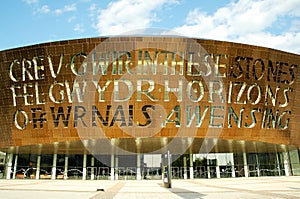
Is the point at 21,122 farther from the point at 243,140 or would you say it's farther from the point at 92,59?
the point at 243,140

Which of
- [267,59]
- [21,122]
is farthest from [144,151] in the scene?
[267,59]

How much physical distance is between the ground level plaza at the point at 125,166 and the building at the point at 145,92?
879 cm

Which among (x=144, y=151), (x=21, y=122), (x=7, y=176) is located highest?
(x=21, y=122)

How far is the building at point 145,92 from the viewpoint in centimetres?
3134

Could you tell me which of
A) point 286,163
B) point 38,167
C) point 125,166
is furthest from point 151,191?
point 286,163

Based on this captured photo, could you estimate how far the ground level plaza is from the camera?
43197 mm

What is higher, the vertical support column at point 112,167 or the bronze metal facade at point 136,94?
the bronze metal facade at point 136,94

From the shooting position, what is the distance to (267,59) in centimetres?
3419

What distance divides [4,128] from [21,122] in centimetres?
290

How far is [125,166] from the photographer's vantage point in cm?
4347

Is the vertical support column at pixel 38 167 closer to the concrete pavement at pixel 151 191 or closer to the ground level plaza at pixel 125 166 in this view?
the ground level plaza at pixel 125 166

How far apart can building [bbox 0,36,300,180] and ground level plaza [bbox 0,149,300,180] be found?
8792 millimetres

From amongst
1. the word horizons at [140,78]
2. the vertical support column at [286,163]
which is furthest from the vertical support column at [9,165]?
the vertical support column at [286,163]

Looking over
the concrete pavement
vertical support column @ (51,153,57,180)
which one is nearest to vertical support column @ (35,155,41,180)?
vertical support column @ (51,153,57,180)
